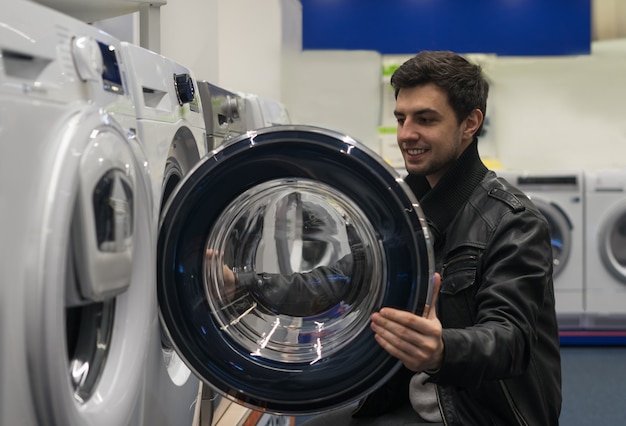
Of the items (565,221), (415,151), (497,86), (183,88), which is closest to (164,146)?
(183,88)

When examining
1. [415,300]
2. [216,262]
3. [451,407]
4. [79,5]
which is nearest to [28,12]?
[216,262]

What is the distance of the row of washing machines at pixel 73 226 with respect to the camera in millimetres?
956

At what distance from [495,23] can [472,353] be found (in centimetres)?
480

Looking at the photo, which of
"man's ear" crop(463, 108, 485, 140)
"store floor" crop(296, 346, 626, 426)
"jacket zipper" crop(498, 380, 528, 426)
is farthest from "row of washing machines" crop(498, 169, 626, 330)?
"jacket zipper" crop(498, 380, 528, 426)

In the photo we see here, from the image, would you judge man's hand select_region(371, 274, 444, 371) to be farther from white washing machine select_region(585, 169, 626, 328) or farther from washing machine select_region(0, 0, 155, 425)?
white washing machine select_region(585, 169, 626, 328)

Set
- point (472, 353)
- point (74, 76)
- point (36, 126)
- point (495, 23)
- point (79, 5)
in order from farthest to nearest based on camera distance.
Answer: point (495, 23) → point (79, 5) → point (472, 353) → point (74, 76) → point (36, 126)

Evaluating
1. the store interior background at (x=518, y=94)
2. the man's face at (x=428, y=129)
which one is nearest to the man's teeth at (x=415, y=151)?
the man's face at (x=428, y=129)

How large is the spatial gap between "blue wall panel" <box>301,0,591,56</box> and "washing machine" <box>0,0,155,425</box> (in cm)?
461

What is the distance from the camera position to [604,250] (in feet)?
16.0

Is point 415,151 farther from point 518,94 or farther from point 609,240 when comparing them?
point 518,94

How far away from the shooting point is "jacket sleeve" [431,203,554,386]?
137 centimetres

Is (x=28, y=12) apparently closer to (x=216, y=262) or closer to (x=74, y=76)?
(x=74, y=76)

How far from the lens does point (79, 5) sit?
2.51 metres

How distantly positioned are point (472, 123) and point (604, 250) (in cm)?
346
